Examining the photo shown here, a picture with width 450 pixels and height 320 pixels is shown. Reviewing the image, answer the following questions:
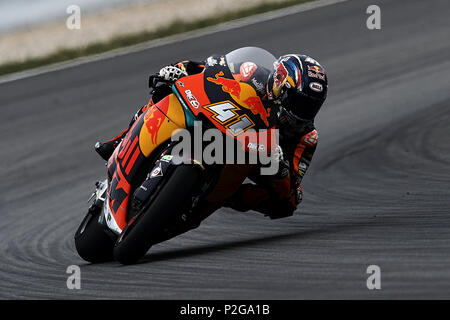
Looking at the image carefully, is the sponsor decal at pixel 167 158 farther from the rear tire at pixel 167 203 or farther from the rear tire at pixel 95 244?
the rear tire at pixel 95 244

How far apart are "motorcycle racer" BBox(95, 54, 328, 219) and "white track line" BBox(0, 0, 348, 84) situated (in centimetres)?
717

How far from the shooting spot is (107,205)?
19.6ft

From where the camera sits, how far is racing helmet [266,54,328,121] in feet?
17.6

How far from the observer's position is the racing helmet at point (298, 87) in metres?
5.35

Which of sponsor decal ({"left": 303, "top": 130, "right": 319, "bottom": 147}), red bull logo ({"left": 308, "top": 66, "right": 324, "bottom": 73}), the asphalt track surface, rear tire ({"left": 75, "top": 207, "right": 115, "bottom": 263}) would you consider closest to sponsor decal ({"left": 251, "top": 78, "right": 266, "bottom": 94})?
red bull logo ({"left": 308, "top": 66, "right": 324, "bottom": 73})

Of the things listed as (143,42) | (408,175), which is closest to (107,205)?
(408,175)

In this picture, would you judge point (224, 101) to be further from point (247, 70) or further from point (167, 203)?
point (167, 203)

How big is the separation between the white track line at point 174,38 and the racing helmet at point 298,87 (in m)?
8.10

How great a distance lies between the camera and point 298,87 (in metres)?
5.34

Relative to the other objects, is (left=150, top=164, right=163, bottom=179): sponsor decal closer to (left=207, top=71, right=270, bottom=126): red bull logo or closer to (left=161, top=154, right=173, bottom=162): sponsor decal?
(left=161, top=154, right=173, bottom=162): sponsor decal

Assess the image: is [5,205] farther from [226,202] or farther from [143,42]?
[143,42]

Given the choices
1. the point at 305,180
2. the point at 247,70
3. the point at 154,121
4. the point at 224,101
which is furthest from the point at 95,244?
the point at 305,180
